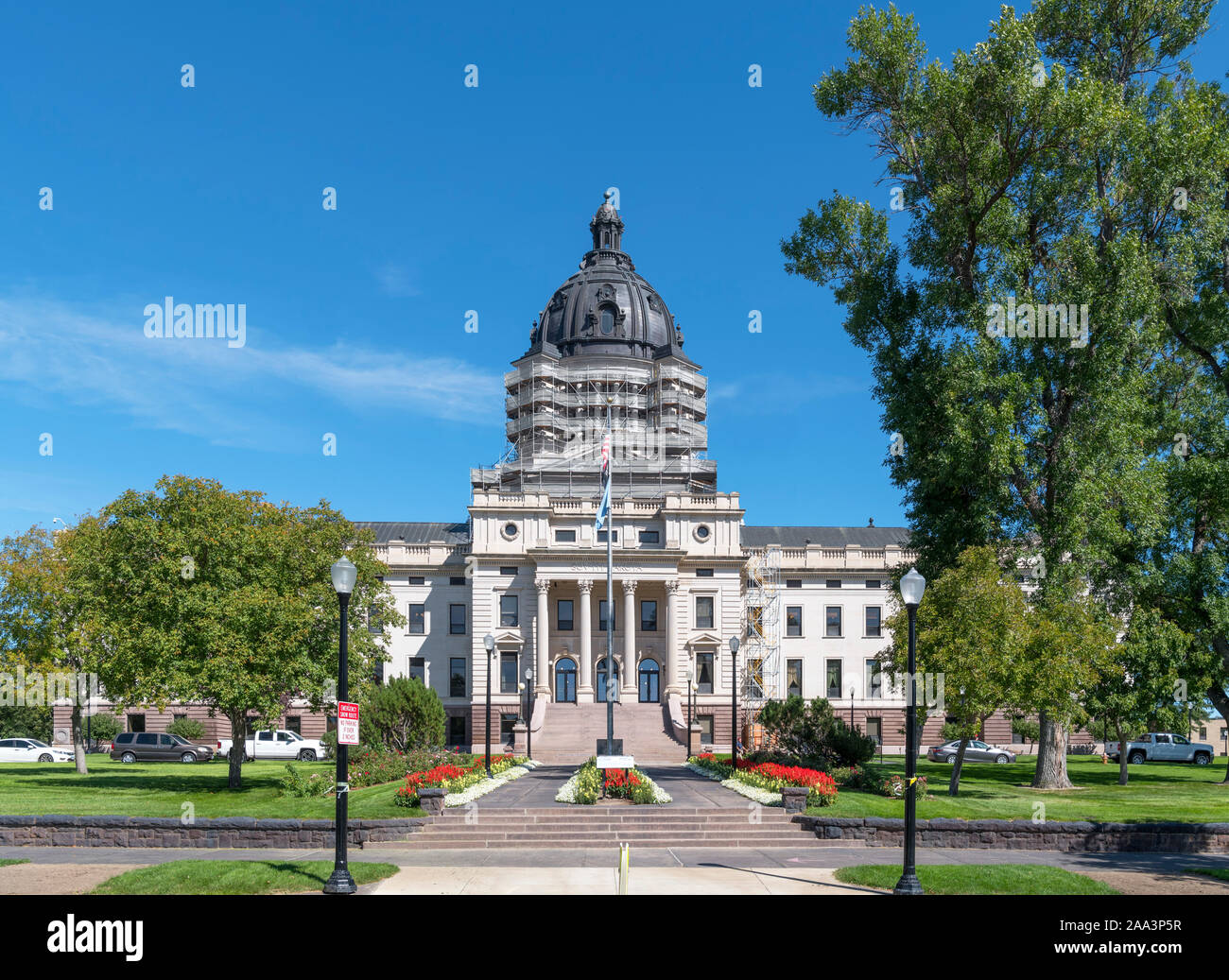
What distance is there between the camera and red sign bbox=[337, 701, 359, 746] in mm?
15962

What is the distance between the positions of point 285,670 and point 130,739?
2818cm

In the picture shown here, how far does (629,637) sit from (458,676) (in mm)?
13885

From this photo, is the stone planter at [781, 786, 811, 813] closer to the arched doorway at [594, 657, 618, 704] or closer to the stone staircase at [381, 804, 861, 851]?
the stone staircase at [381, 804, 861, 851]

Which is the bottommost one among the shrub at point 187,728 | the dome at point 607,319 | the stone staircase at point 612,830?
the shrub at point 187,728

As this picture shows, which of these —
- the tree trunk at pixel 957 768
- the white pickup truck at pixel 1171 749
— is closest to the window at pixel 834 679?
the white pickup truck at pixel 1171 749

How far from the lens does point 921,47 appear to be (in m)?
33.9

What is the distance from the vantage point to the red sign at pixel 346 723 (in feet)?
52.4

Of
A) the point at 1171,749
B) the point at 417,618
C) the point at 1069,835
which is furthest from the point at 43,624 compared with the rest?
the point at 1171,749

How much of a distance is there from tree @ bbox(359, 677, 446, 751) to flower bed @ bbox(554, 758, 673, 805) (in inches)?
523

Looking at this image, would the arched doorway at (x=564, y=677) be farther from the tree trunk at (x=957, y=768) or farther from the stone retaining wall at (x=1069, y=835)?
the stone retaining wall at (x=1069, y=835)

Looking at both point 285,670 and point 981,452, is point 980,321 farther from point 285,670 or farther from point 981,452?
point 285,670

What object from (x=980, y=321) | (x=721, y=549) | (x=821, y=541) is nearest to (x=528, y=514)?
(x=721, y=549)

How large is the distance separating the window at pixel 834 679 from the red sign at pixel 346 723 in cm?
5992

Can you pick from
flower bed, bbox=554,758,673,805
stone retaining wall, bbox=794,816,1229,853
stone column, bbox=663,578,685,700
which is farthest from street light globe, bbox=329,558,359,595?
stone column, bbox=663,578,685,700
